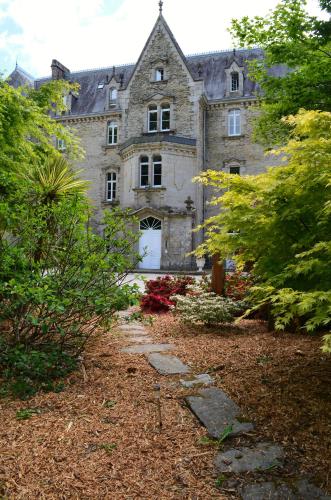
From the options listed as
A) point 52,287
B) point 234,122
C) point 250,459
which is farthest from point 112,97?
point 250,459

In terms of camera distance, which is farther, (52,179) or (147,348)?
(52,179)

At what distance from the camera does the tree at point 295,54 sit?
10.3 meters

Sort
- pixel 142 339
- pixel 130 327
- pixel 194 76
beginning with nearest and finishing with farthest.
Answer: pixel 142 339 → pixel 130 327 → pixel 194 76

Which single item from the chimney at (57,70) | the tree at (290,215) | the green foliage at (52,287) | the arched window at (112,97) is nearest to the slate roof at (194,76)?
the arched window at (112,97)

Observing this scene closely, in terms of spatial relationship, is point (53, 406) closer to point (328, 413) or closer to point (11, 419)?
point (11, 419)

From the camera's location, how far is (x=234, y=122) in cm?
2591

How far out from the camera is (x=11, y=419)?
306 centimetres

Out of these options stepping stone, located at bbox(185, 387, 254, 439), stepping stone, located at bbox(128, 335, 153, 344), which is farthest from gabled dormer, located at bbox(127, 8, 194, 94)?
stepping stone, located at bbox(185, 387, 254, 439)

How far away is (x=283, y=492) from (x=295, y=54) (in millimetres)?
11534

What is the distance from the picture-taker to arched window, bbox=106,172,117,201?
27172mm

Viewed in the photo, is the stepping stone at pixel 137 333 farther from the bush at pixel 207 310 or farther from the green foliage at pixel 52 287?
the green foliage at pixel 52 287

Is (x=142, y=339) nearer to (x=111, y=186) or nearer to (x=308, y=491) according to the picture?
(x=308, y=491)

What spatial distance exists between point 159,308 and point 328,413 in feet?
18.1

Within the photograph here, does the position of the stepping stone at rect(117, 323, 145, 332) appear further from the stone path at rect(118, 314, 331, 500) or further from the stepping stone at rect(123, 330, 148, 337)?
the stone path at rect(118, 314, 331, 500)
